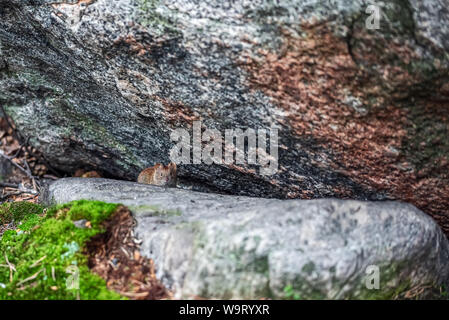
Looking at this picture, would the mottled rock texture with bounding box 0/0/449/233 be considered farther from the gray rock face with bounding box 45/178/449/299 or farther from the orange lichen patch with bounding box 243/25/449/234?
the gray rock face with bounding box 45/178/449/299

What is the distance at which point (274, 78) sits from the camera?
4355 millimetres

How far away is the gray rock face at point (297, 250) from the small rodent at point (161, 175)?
1.41m

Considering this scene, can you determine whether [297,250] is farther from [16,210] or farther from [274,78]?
[16,210]

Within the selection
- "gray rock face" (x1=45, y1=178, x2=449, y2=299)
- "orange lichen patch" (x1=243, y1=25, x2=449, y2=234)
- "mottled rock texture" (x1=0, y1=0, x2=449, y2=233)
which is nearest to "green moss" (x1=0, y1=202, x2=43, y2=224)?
"mottled rock texture" (x1=0, y1=0, x2=449, y2=233)

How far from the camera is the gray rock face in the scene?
11.4 ft

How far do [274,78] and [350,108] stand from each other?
79 centimetres

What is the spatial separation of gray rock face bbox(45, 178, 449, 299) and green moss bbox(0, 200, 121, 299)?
1.50 feet

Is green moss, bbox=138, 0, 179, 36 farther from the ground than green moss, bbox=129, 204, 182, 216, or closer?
farther from the ground

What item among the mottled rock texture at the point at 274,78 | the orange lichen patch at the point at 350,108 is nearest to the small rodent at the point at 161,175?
the mottled rock texture at the point at 274,78

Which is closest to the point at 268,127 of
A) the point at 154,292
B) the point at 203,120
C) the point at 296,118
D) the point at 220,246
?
the point at 296,118

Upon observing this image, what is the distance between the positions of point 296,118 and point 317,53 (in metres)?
0.74

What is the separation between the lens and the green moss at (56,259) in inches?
145

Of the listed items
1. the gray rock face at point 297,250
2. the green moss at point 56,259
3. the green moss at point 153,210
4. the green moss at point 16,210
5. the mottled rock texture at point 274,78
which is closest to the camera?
the gray rock face at point 297,250

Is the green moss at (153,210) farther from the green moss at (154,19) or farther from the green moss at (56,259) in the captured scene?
the green moss at (154,19)
